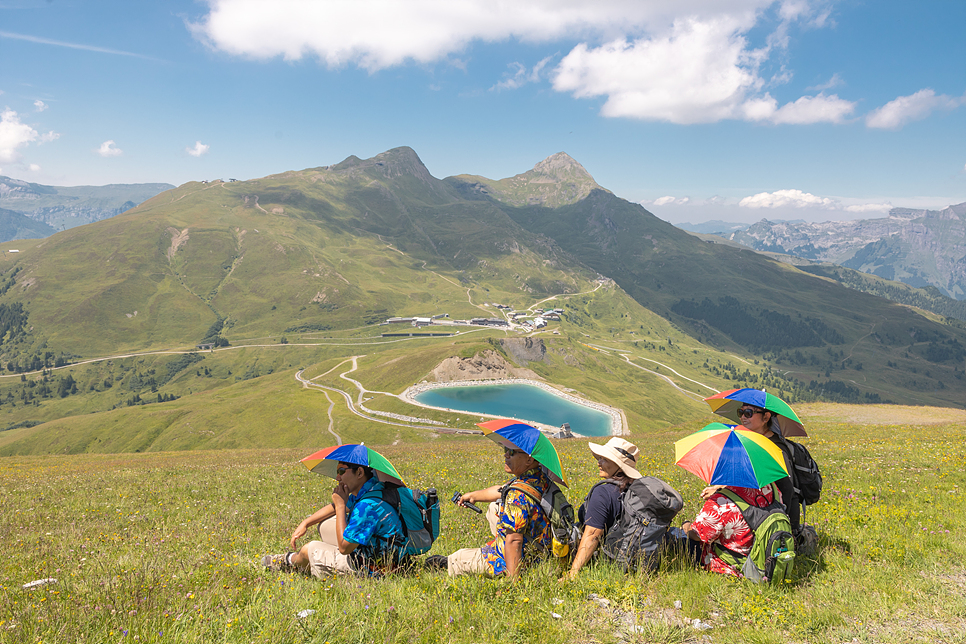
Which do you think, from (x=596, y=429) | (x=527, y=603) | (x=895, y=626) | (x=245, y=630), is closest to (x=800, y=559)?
(x=895, y=626)

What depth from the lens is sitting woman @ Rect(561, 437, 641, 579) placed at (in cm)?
859

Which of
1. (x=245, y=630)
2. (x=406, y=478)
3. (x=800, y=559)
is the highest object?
(x=245, y=630)

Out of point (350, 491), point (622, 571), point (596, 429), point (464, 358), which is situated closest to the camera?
point (622, 571)

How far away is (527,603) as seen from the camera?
291 inches

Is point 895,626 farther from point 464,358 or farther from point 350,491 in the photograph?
point 464,358

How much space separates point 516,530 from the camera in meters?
8.64

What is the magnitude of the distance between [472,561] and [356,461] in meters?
2.90

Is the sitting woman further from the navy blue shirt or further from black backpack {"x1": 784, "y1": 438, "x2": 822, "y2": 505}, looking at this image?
black backpack {"x1": 784, "y1": 438, "x2": 822, "y2": 505}

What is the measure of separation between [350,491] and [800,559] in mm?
9432

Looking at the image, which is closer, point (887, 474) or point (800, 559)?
point (800, 559)

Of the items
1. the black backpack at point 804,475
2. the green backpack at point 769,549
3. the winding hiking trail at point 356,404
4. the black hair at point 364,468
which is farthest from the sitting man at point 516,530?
the winding hiking trail at point 356,404

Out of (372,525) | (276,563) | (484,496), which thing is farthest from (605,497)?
(276,563)

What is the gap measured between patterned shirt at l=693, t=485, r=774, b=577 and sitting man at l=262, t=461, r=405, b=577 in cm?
617

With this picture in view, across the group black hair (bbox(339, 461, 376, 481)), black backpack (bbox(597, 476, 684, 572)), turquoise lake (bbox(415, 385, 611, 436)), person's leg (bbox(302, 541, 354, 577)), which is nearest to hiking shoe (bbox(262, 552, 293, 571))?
person's leg (bbox(302, 541, 354, 577))
